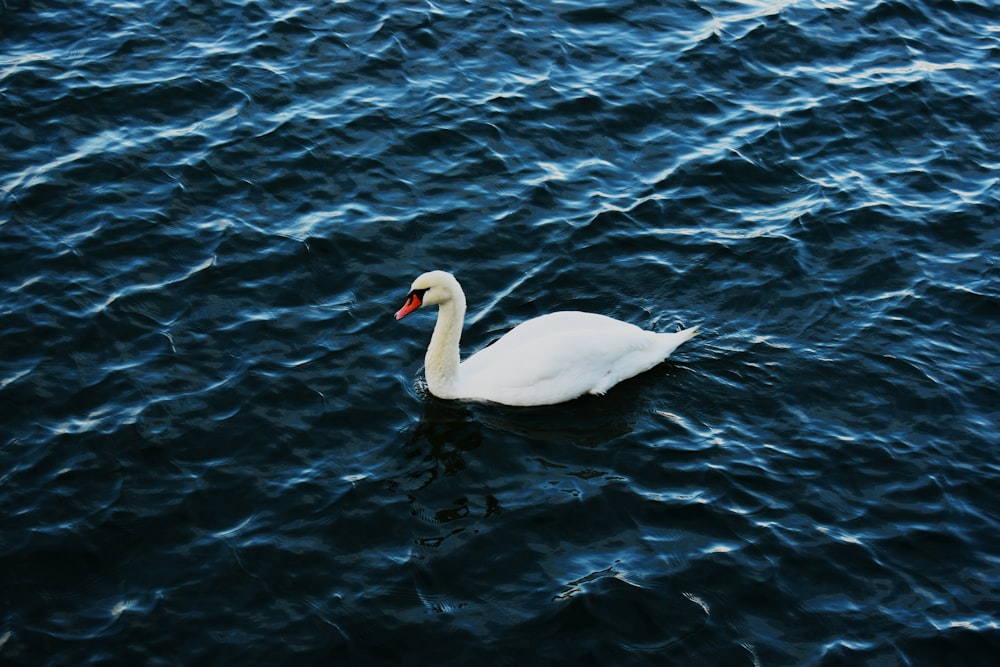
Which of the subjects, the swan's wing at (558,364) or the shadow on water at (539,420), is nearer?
the shadow on water at (539,420)

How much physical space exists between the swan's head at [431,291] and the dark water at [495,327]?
885 mm

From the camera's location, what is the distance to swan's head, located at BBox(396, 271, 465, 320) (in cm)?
1175

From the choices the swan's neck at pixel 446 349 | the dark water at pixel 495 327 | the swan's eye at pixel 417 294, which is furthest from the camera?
the swan's neck at pixel 446 349

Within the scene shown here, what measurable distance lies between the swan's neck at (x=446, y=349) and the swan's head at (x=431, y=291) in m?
0.07

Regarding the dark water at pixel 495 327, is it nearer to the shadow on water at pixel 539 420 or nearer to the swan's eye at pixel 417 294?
the shadow on water at pixel 539 420

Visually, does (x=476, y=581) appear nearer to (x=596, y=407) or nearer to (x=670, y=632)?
(x=670, y=632)

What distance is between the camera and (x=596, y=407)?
477 inches

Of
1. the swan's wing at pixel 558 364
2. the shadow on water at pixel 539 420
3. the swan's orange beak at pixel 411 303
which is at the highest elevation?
the swan's orange beak at pixel 411 303

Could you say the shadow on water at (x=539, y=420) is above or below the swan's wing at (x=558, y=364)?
below

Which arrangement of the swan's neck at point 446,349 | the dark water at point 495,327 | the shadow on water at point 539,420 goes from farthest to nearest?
1. the swan's neck at point 446,349
2. the shadow on water at point 539,420
3. the dark water at point 495,327

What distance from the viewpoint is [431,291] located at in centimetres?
1181

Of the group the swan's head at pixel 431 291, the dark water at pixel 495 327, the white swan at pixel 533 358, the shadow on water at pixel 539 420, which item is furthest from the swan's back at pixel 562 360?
the swan's head at pixel 431 291

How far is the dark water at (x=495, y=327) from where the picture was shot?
9.70 m

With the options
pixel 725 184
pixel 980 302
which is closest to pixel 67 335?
pixel 725 184
